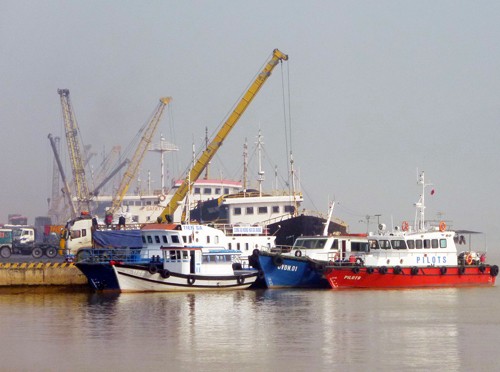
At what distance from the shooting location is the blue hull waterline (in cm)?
5759

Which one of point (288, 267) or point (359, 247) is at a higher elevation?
point (359, 247)

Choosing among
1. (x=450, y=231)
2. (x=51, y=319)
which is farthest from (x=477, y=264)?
(x=51, y=319)

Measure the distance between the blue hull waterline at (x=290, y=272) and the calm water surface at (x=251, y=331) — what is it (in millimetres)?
2510

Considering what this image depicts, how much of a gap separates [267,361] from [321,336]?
631cm

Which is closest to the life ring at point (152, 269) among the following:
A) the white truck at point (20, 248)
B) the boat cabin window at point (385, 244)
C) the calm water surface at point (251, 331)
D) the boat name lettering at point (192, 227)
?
the calm water surface at point (251, 331)

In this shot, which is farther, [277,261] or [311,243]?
[311,243]

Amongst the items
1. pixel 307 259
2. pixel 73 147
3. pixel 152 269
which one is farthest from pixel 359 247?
pixel 73 147

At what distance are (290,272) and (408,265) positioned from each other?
710 cm

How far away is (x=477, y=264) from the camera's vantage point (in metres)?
61.6

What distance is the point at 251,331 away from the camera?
38844 mm

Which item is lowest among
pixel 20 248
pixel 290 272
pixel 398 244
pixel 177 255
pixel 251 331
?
pixel 251 331

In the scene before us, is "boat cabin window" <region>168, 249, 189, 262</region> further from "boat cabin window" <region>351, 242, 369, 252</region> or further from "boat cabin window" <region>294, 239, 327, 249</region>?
"boat cabin window" <region>351, 242, 369, 252</region>

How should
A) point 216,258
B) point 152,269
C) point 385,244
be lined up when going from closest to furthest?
point 152,269, point 216,258, point 385,244

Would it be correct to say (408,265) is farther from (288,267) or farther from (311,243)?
(288,267)
